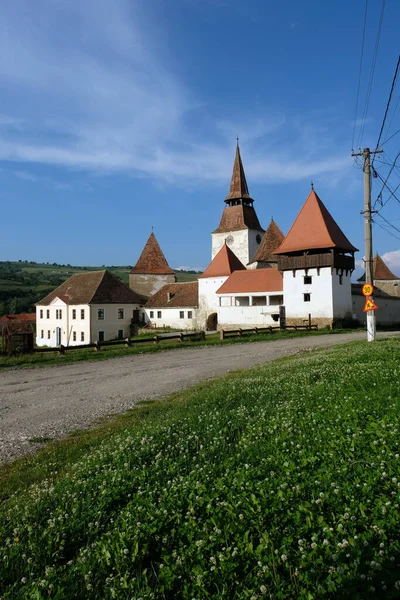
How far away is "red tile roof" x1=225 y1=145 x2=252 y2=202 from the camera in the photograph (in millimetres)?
62094

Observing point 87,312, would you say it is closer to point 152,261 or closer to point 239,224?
point 152,261

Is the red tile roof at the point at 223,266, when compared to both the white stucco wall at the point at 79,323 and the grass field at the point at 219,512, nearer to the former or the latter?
the white stucco wall at the point at 79,323

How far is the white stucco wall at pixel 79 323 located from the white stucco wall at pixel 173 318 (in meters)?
2.31

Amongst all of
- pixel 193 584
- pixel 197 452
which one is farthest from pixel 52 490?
pixel 193 584

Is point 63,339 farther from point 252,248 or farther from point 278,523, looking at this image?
point 278,523

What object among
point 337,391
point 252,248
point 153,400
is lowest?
point 153,400

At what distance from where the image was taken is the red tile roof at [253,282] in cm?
4186

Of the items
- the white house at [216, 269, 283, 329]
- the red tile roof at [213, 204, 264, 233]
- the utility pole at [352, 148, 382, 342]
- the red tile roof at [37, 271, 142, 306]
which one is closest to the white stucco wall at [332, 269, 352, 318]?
the white house at [216, 269, 283, 329]

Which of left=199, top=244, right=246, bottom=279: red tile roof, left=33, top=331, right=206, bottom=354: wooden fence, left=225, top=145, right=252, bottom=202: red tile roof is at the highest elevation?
left=225, top=145, right=252, bottom=202: red tile roof

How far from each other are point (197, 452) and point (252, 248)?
55.5m

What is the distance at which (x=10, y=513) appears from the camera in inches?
180

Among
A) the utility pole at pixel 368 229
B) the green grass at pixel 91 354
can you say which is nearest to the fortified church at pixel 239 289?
the green grass at pixel 91 354

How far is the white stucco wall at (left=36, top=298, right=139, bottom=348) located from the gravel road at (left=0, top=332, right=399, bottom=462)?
2640 centimetres

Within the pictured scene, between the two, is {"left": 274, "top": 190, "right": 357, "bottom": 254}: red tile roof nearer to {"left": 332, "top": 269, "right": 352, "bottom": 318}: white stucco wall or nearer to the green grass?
{"left": 332, "top": 269, "right": 352, "bottom": 318}: white stucco wall
